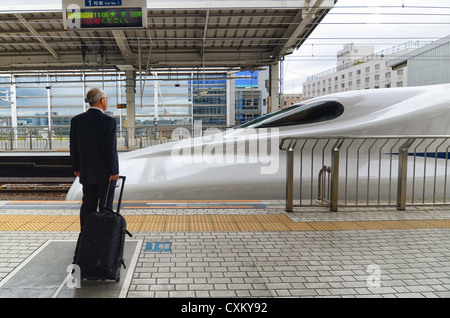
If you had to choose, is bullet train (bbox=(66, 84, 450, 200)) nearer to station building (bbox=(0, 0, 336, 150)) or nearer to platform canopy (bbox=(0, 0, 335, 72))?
station building (bbox=(0, 0, 336, 150))

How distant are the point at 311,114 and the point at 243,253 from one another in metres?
4.39

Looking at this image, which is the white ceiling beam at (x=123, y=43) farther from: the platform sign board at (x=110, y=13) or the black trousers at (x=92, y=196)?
the black trousers at (x=92, y=196)

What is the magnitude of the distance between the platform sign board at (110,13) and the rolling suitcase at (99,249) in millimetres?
5945

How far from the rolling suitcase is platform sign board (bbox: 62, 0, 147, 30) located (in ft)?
19.5

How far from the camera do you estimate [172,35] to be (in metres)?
13.8

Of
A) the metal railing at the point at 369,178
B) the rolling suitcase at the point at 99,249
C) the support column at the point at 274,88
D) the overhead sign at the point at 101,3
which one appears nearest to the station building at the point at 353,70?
the support column at the point at 274,88

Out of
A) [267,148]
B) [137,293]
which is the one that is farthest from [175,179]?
[137,293]

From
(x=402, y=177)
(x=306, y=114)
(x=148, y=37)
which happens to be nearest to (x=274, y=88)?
(x=148, y=37)

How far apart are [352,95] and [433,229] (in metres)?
3.56

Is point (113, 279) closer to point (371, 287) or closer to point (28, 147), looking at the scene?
point (371, 287)

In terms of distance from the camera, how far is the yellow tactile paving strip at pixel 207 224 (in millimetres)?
4082

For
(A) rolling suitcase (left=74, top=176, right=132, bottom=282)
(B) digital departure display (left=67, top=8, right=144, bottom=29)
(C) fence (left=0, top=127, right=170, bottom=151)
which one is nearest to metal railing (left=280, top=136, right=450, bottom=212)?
(A) rolling suitcase (left=74, top=176, right=132, bottom=282)

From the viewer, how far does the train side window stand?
272 inches
